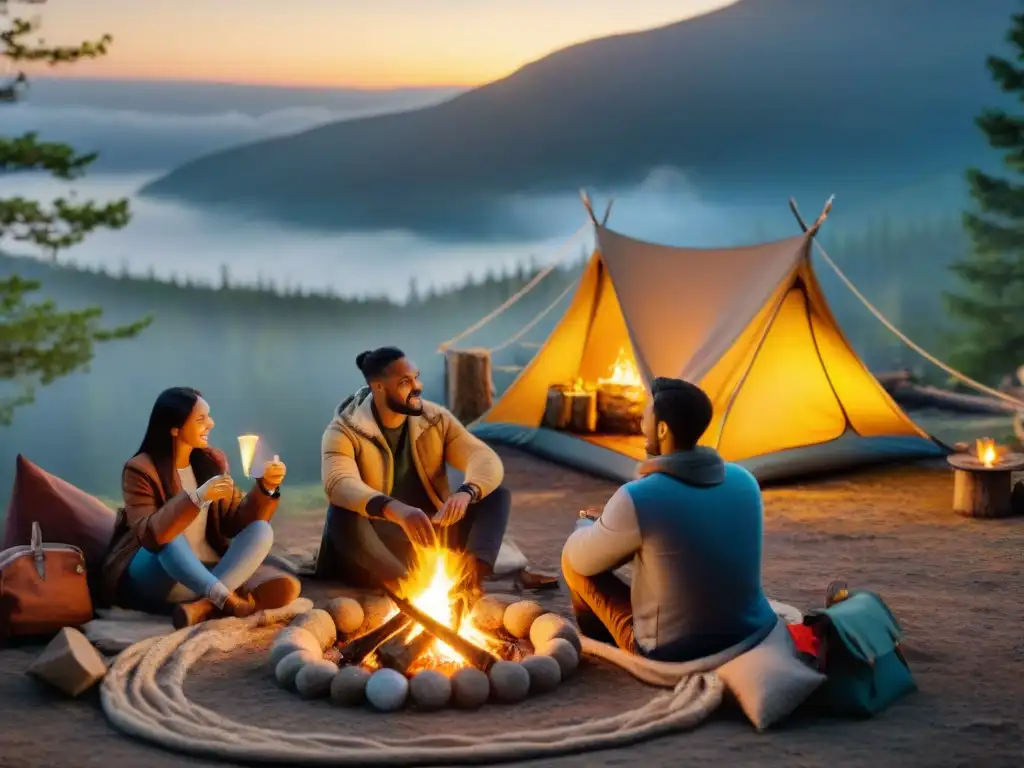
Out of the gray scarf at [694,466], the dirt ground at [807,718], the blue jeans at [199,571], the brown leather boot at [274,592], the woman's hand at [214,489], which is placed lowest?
the dirt ground at [807,718]

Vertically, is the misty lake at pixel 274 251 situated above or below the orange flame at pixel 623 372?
above

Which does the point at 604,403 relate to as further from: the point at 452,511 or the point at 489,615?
the point at 489,615

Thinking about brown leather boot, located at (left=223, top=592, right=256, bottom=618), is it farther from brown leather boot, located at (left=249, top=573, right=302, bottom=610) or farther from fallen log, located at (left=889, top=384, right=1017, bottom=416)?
fallen log, located at (left=889, top=384, right=1017, bottom=416)

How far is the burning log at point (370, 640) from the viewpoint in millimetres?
3561

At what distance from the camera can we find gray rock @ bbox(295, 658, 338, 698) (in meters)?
3.37

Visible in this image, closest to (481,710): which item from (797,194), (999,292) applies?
(999,292)

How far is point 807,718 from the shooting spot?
128 inches

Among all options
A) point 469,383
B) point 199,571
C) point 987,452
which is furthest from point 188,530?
point 469,383

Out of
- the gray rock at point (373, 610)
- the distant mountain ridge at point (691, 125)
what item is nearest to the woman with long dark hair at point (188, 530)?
the gray rock at point (373, 610)

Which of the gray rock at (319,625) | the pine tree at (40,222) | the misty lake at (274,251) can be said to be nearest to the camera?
the gray rock at (319,625)

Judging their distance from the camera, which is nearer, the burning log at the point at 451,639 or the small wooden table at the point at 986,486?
the burning log at the point at 451,639

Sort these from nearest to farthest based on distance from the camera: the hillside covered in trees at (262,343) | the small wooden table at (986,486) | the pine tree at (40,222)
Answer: the small wooden table at (986,486) < the pine tree at (40,222) < the hillside covered in trees at (262,343)

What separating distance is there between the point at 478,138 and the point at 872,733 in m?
14.8

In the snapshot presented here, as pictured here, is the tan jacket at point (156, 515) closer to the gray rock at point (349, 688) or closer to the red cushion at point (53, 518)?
the red cushion at point (53, 518)
